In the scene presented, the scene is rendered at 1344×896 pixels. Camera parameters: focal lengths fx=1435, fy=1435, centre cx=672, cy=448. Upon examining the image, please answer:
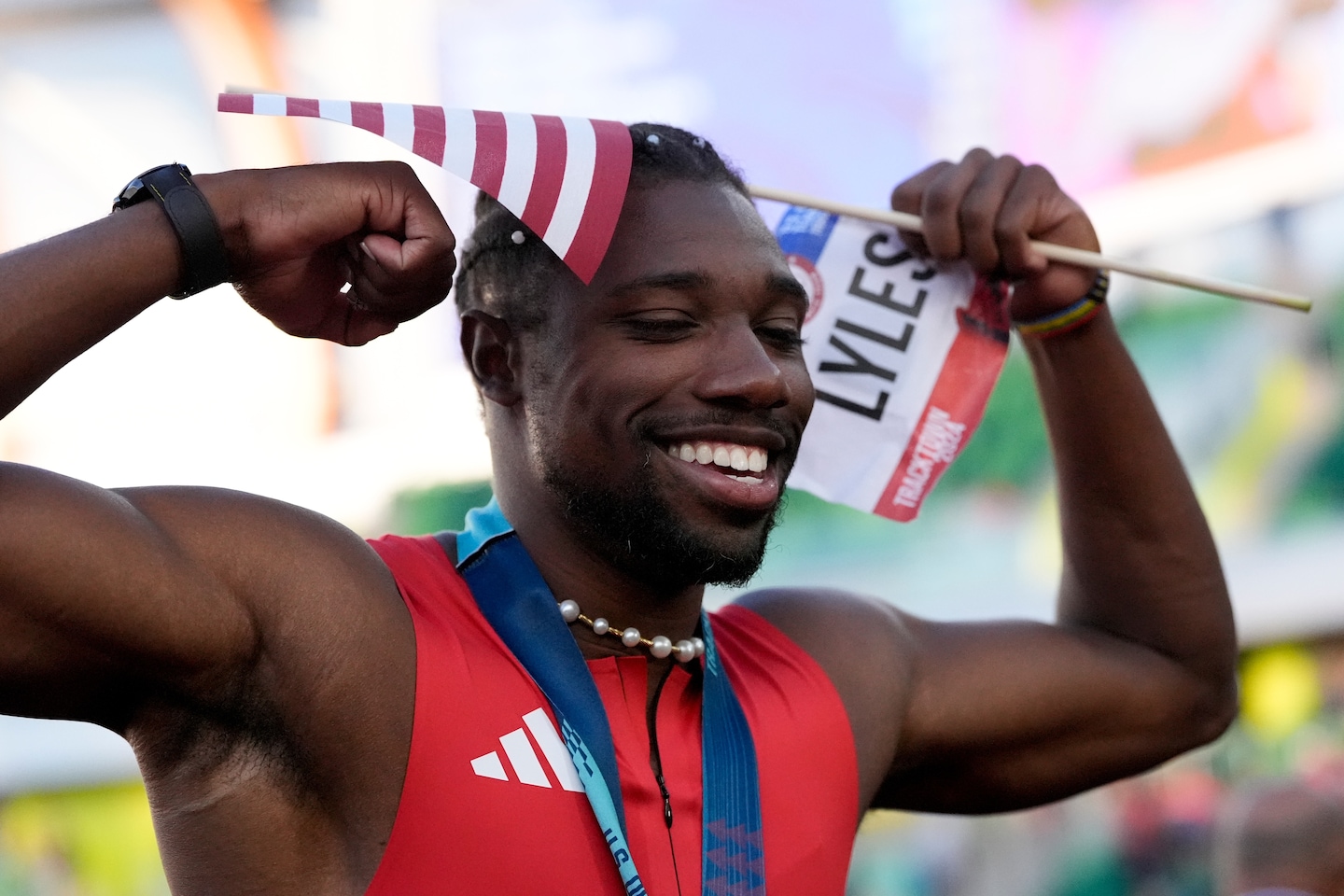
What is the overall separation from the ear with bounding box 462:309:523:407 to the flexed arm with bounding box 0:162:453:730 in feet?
1.42

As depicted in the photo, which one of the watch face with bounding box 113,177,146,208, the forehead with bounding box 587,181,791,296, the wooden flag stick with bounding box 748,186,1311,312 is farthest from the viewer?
the wooden flag stick with bounding box 748,186,1311,312

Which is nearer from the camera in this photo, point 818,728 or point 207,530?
point 207,530

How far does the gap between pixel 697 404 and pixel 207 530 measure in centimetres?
84

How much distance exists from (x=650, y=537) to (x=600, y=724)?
34cm

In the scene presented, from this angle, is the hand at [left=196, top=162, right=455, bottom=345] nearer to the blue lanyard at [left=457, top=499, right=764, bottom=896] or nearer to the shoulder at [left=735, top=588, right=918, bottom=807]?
the blue lanyard at [left=457, top=499, right=764, bottom=896]

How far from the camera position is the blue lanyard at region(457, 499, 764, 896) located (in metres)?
2.29

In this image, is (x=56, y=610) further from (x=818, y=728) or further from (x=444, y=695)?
(x=818, y=728)

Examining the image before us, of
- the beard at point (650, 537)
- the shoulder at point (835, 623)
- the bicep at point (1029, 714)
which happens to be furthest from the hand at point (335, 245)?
the bicep at point (1029, 714)

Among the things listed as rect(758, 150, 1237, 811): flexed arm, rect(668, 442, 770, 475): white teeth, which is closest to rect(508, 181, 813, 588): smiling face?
rect(668, 442, 770, 475): white teeth

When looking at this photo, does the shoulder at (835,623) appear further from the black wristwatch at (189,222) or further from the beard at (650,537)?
the black wristwatch at (189,222)

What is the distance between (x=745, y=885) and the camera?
235cm

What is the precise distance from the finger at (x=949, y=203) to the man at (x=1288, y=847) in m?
1.44

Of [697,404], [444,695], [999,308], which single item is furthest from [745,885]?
[999,308]

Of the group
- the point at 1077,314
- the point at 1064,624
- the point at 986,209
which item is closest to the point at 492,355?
the point at 986,209
